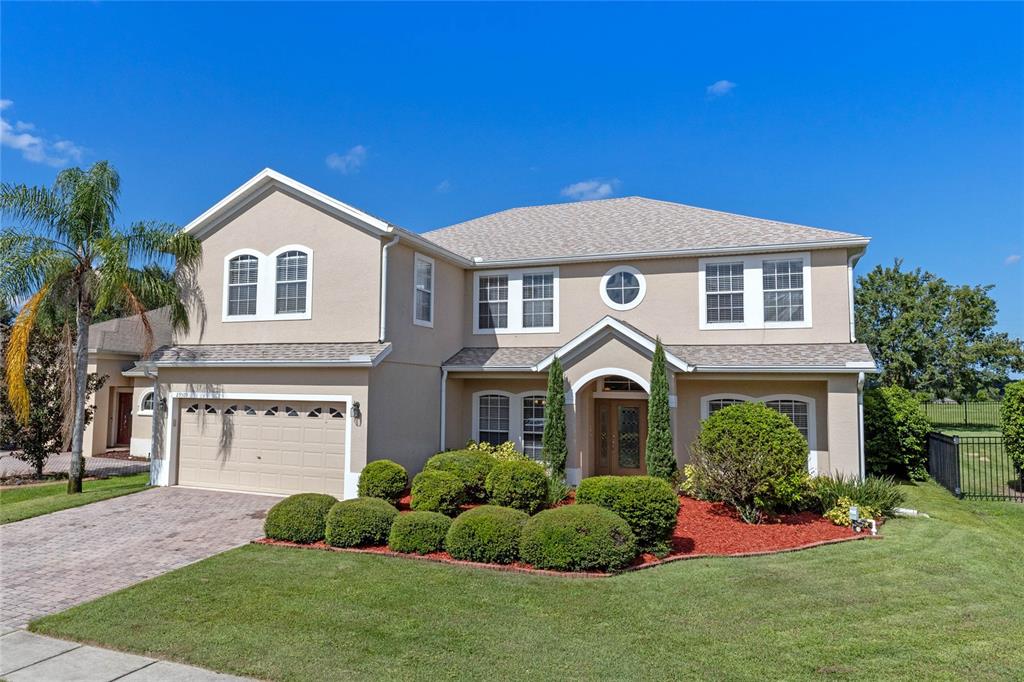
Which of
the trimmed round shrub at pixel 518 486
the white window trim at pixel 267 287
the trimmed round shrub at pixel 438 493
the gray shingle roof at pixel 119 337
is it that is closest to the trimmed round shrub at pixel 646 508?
the trimmed round shrub at pixel 518 486

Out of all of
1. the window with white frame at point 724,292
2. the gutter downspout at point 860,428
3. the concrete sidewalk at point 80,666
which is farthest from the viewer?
the window with white frame at point 724,292

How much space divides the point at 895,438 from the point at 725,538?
963cm

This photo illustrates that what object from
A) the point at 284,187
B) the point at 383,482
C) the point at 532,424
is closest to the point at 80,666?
the point at 383,482

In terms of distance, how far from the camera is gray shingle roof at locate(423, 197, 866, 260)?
15625 mm

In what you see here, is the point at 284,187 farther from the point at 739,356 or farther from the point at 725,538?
the point at 725,538

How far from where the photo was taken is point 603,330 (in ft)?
48.0

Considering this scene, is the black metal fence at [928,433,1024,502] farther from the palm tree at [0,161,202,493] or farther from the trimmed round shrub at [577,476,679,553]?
the palm tree at [0,161,202,493]

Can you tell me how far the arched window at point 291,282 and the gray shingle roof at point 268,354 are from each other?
3.23 feet

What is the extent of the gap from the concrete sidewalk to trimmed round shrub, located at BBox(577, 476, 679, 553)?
5.64 m

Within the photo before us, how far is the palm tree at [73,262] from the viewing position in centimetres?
1348

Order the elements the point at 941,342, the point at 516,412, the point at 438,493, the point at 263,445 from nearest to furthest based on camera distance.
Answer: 1. the point at 438,493
2. the point at 263,445
3. the point at 516,412
4. the point at 941,342

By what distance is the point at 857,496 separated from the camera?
37.4 ft

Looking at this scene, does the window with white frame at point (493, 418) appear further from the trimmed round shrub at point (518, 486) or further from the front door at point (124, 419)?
the front door at point (124, 419)

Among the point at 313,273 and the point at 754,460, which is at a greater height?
the point at 313,273
